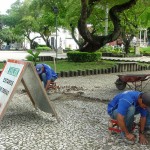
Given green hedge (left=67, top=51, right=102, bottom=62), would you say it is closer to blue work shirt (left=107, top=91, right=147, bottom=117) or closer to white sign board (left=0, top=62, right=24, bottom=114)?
white sign board (left=0, top=62, right=24, bottom=114)

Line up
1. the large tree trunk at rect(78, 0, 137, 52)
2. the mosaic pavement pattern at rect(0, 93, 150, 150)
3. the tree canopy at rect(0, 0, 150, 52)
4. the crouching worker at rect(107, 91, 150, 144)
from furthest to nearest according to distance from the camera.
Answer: the tree canopy at rect(0, 0, 150, 52) < the large tree trunk at rect(78, 0, 137, 52) < the mosaic pavement pattern at rect(0, 93, 150, 150) < the crouching worker at rect(107, 91, 150, 144)

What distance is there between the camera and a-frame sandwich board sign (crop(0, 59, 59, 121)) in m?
6.15

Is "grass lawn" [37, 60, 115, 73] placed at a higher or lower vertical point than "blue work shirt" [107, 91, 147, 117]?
lower

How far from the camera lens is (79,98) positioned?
370 inches

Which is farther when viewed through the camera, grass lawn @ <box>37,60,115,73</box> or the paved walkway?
grass lawn @ <box>37,60,115,73</box>

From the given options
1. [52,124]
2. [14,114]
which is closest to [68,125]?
[52,124]

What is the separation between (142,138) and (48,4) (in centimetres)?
2121

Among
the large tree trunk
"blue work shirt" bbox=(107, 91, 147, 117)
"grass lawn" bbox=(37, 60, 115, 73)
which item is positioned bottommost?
"grass lawn" bbox=(37, 60, 115, 73)

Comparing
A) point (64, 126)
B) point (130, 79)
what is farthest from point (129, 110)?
point (130, 79)

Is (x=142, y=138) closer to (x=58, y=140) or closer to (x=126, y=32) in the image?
(x=58, y=140)

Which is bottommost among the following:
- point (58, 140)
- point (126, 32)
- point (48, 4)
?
point (58, 140)

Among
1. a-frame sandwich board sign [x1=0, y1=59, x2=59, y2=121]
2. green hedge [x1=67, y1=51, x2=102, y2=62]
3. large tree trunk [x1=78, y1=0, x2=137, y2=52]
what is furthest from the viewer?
green hedge [x1=67, y1=51, x2=102, y2=62]

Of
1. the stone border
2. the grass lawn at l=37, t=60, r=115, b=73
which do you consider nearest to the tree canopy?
the grass lawn at l=37, t=60, r=115, b=73

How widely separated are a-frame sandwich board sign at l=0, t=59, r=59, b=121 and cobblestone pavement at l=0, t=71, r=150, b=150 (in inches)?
13.8
